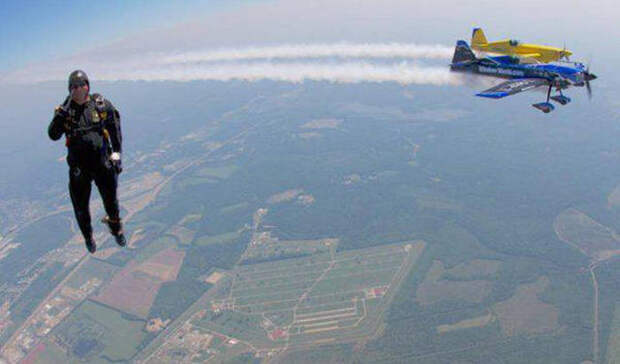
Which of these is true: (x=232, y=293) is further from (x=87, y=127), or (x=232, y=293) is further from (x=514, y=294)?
(x=87, y=127)

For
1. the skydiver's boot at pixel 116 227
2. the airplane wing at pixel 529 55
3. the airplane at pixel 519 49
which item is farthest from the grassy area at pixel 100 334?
the skydiver's boot at pixel 116 227

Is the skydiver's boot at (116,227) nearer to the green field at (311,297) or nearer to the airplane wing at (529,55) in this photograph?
the airplane wing at (529,55)

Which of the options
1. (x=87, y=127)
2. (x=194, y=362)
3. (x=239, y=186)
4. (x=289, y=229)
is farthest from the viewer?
(x=239, y=186)

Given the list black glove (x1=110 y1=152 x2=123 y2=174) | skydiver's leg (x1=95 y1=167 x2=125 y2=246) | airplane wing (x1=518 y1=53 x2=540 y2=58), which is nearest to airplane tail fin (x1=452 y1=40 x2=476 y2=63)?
airplane wing (x1=518 y1=53 x2=540 y2=58)

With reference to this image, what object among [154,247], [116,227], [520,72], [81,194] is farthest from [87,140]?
[154,247]

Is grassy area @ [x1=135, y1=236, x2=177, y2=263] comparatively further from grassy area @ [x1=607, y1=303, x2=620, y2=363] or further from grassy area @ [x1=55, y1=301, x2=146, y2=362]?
grassy area @ [x1=607, y1=303, x2=620, y2=363]

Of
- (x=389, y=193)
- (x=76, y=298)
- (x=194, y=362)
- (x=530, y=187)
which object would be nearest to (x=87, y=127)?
(x=194, y=362)
